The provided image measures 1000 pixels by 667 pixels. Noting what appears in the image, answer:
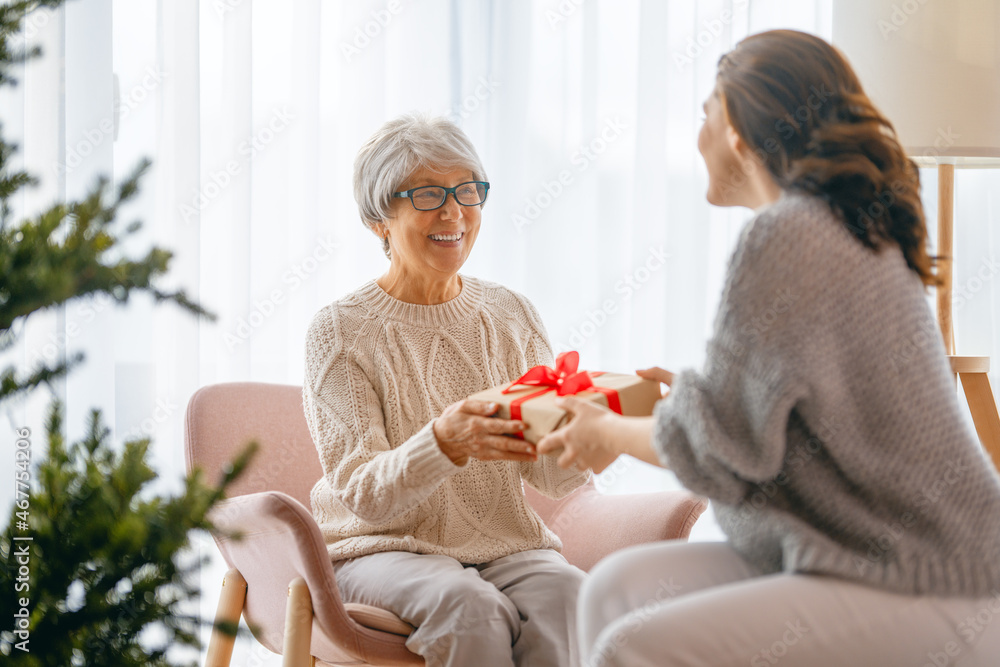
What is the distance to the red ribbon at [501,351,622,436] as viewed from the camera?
1385 millimetres

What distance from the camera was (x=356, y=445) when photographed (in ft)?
5.08

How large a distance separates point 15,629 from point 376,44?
208cm

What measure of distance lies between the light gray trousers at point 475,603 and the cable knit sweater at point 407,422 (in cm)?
6

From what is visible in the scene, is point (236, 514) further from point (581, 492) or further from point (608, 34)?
point (608, 34)

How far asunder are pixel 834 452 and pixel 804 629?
21cm

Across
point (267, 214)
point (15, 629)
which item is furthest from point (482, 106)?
point (15, 629)

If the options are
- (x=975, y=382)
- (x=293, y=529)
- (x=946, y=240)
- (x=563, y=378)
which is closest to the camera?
(x=293, y=529)

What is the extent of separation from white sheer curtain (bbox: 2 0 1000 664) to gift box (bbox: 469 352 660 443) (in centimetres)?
114

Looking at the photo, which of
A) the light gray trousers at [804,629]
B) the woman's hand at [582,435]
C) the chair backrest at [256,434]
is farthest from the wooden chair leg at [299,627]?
the light gray trousers at [804,629]

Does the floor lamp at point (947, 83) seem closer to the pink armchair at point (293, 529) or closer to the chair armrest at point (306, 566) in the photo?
the pink armchair at point (293, 529)

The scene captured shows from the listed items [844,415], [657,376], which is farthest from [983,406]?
[844,415]

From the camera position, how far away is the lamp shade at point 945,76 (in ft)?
6.21

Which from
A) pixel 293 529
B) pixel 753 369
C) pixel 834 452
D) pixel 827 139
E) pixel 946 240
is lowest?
pixel 293 529

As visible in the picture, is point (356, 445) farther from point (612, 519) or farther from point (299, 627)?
point (612, 519)
